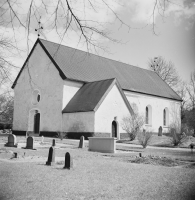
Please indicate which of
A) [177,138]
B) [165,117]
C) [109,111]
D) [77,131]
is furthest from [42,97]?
[165,117]

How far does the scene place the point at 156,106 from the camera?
3319cm

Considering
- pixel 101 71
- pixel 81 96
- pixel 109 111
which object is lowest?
pixel 109 111

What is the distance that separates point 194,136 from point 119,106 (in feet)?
26.0

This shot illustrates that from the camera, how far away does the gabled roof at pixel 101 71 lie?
27.3m

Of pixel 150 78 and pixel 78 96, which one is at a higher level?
pixel 150 78

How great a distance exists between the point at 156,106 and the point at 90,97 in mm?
11694

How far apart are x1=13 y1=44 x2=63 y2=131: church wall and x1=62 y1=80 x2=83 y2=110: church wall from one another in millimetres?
408

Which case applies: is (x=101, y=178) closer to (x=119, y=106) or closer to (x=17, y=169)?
(x=17, y=169)

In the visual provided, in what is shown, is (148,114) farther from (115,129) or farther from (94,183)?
(94,183)

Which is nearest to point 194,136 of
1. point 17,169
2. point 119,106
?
point 119,106

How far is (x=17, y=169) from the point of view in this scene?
→ 24.8ft

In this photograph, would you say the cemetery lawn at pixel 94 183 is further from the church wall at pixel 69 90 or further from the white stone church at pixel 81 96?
the church wall at pixel 69 90

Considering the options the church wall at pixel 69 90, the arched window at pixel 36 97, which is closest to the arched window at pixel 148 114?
the church wall at pixel 69 90

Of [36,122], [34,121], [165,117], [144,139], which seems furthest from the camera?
[165,117]
